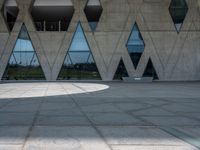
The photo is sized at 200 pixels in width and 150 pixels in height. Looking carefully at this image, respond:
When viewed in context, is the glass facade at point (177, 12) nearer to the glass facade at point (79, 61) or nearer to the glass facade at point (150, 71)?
the glass facade at point (150, 71)

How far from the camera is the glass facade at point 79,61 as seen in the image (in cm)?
3953

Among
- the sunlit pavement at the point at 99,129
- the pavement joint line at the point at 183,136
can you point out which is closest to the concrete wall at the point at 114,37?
the sunlit pavement at the point at 99,129

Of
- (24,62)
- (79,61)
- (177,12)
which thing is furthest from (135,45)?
(24,62)

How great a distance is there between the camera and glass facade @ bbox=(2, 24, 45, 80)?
3938 centimetres

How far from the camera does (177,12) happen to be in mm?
40562

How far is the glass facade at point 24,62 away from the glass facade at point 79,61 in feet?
9.32

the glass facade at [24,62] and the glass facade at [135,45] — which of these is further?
the glass facade at [135,45]

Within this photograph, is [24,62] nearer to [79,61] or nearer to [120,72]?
[79,61]

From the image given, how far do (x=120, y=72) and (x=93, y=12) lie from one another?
8131mm

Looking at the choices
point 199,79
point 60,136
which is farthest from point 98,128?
point 199,79

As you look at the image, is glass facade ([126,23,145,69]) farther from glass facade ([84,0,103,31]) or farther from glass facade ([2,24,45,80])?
glass facade ([2,24,45,80])

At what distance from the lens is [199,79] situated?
4156 centimetres

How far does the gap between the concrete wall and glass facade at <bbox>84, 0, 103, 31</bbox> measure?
2.06ft

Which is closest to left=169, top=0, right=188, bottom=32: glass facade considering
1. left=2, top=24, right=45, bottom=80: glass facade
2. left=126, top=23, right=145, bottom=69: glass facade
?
left=126, top=23, right=145, bottom=69: glass facade
